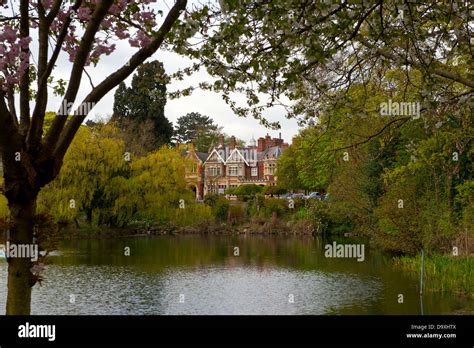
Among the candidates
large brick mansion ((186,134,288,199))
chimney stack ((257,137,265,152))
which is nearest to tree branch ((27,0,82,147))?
large brick mansion ((186,134,288,199))

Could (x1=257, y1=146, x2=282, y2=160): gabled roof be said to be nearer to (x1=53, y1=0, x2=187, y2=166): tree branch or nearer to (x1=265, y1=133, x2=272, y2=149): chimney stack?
(x1=265, y1=133, x2=272, y2=149): chimney stack

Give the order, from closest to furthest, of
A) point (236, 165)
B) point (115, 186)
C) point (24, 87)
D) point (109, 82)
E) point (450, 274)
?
point (109, 82)
point (24, 87)
point (450, 274)
point (115, 186)
point (236, 165)

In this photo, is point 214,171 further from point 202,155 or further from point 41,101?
point 41,101

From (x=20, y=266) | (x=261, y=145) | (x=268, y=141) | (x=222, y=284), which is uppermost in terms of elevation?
(x=268, y=141)

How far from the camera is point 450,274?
53.1 ft

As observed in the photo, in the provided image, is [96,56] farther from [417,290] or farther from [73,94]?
[417,290]

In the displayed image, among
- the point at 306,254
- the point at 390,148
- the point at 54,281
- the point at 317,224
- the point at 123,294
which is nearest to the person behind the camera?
the point at 123,294

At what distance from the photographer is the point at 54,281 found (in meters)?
18.2

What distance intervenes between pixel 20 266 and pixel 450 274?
13.7 meters

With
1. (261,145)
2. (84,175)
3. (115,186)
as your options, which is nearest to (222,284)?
(84,175)

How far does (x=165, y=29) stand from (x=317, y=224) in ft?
114

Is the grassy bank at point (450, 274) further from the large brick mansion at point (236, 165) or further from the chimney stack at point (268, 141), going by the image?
the chimney stack at point (268, 141)

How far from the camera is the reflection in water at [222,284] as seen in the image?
14281mm
